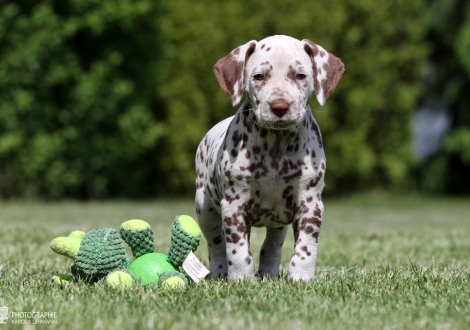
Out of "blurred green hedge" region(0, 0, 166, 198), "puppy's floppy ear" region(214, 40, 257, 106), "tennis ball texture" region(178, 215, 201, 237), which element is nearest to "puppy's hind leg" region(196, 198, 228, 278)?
"tennis ball texture" region(178, 215, 201, 237)

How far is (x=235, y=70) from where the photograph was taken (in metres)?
4.34

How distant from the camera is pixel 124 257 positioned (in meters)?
4.23

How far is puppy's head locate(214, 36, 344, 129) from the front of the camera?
3.98 m

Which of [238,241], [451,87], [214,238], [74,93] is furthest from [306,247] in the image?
[451,87]

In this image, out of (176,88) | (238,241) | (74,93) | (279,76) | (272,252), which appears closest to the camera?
(279,76)

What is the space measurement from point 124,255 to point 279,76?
4.78 feet

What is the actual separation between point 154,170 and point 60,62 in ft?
14.1

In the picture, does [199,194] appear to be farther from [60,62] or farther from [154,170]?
[154,170]

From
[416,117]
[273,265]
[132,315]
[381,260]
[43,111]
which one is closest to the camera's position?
[132,315]

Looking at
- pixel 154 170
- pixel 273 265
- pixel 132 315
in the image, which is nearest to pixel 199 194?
pixel 273 265

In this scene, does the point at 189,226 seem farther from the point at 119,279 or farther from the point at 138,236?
the point at 119,279

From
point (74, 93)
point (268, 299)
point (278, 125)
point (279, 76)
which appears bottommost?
point (268, 299)

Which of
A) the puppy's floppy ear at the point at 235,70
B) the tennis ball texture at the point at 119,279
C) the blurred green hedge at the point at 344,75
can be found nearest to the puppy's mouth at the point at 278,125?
the puppy's floppy ear at the point at 235,70

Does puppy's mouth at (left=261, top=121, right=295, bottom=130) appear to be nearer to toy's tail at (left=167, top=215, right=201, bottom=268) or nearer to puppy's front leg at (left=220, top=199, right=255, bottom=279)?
puppy's front leg at (left=220, top=199, right=255, bottom=279)
